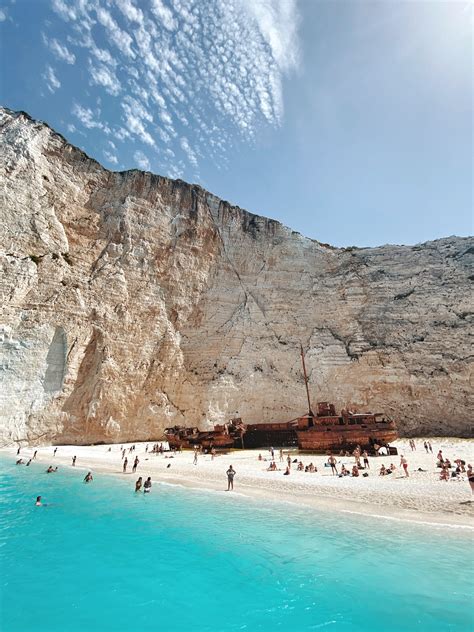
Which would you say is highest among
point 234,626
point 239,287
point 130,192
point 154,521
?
point 130,192

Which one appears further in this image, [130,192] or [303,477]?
[130,192]

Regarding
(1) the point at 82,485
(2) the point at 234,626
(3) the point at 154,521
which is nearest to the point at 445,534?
(2) the point at 234,626

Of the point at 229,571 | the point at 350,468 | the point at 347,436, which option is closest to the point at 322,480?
the point at 350,468

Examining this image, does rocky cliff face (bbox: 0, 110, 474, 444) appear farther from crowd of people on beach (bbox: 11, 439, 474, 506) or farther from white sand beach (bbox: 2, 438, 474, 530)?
crowd of people on beach (bbox: 11, 439, 474, 506)

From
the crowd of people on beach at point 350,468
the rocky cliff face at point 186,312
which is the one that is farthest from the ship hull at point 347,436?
the rocky cliff face at point 186,312

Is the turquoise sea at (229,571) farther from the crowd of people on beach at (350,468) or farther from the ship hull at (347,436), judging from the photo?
the ship hull at (347,436)

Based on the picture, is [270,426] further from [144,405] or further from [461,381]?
[461,381]

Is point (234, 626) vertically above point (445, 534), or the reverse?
point (445, 534)
